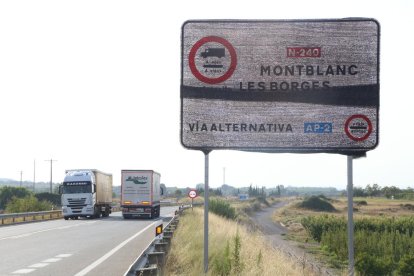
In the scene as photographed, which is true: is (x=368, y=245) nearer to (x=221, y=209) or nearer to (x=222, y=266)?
(x=222, y=266)

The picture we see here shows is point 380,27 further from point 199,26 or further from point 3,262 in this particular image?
point 3,262

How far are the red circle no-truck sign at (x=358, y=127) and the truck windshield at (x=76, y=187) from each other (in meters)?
40.6

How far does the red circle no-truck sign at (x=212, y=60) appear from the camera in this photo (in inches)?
338

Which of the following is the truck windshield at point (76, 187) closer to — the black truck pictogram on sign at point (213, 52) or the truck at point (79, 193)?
the truck at point (79, 193)

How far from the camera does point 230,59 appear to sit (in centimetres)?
857

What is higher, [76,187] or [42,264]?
[76,187]

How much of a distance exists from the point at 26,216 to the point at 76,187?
4152mm

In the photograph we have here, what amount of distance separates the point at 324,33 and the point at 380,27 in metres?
0.72

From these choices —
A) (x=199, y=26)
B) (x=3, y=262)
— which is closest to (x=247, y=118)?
(x=199, y=26)

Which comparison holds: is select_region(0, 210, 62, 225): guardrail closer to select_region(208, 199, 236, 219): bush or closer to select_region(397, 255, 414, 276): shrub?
select_region(208, 199, 236, 219): bush

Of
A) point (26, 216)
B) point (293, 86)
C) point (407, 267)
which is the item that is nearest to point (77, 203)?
point (26, 216)

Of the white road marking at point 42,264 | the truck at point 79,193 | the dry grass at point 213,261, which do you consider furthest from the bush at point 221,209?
the white road marking at point 42,264

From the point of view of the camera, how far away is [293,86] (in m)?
8.49

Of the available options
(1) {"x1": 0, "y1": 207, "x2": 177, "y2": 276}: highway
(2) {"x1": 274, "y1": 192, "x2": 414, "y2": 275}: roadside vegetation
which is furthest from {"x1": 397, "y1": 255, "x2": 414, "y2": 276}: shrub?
(1) {"x1": 0, "y1": 207, "x2": 177, "y2": 276}: highway
